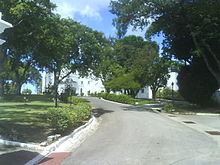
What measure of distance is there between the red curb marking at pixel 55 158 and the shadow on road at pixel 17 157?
387 mm

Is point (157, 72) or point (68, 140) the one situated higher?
point (157, 72)

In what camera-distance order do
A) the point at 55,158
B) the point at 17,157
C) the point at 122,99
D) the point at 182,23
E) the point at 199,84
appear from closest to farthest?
the point at 17,157 → the point at 55,158 → the point at 182,23 → the point at 199,84 → the point at 122,99

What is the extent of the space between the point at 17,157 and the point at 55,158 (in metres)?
1.02

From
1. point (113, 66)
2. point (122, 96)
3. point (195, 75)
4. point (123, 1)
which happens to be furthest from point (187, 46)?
point (113, 66)

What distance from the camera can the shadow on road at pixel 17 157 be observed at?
22.9 ft

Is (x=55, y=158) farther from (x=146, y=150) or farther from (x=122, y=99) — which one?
(x=122, y=99)

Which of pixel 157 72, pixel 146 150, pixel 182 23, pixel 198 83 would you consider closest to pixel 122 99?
pixel 157 72

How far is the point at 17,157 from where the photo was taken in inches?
296

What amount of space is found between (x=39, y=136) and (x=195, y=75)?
828 inches

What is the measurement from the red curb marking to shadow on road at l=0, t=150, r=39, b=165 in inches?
15.2

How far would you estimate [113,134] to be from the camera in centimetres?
1212

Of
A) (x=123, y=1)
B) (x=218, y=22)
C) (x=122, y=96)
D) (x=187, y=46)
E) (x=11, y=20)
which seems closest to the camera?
(x=11, y=20)

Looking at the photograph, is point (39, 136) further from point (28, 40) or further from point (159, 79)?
point (159, 79)

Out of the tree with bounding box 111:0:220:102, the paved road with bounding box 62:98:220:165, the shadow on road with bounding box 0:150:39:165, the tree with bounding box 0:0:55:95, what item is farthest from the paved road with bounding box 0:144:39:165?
the tree with bounding box 111:0:220:102
